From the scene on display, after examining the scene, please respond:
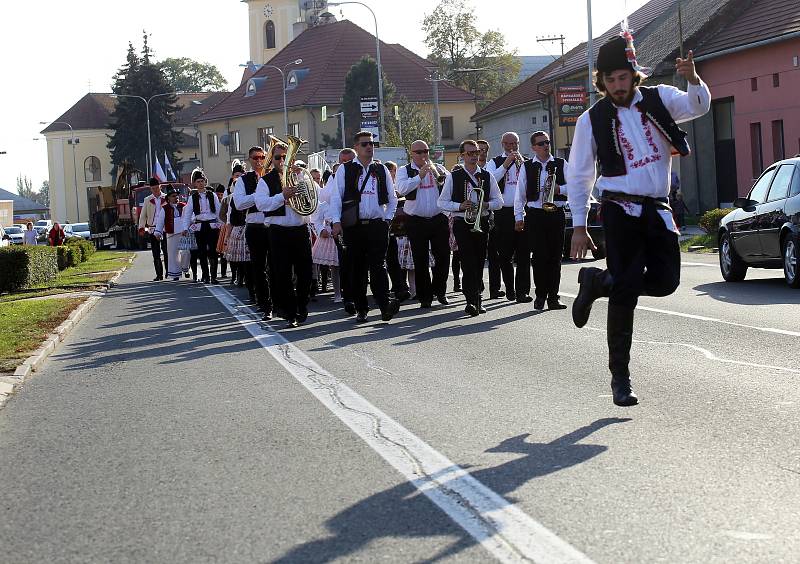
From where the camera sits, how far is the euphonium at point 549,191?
50.8ft

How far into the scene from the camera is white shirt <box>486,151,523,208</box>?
56.5ft

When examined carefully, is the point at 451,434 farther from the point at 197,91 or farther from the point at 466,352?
the point at 197,91

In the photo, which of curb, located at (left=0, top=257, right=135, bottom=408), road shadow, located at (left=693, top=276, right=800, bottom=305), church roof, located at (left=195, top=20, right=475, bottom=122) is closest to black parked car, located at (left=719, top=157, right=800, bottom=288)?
road shadow, located at (left=693, top=276, right=800, bottom=305)

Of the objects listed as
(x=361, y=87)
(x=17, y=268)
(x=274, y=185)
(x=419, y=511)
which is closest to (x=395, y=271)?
(x=274, y=185)

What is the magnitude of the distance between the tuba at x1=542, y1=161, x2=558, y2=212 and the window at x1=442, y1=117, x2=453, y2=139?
73.9 m

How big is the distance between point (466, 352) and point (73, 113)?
387ft

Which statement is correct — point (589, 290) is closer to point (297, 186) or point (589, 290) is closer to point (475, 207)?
point (297, 186)

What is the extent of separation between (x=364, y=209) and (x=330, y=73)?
73555 mm

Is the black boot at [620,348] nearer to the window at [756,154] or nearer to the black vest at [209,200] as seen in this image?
the black vest at [209,200]

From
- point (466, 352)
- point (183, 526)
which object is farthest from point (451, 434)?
point (466, 352)

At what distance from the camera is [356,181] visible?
15.0m

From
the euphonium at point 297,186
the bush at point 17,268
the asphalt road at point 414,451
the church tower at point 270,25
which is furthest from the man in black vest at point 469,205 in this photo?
the church tower at point 270,25

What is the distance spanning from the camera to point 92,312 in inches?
786

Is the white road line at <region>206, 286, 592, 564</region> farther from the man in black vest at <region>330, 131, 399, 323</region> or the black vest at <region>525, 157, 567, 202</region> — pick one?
the black vest at <region>525, 157, 567, 202</region>
